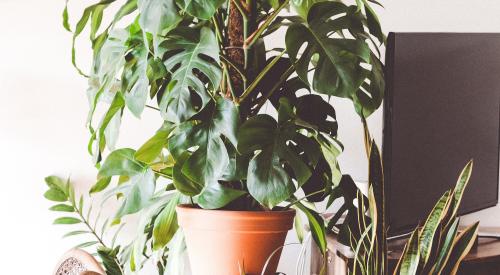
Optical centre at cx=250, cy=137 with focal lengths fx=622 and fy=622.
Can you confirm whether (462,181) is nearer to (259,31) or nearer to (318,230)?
(318,230)

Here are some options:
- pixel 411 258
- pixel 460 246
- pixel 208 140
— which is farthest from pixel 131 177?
pixel 460 246

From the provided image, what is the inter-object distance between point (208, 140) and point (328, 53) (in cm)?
30

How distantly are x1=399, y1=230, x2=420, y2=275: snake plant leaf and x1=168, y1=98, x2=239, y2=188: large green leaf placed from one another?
444mm

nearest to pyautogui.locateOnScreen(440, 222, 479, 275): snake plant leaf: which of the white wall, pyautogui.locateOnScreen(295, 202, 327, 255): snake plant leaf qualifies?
pyautogui.locateOnScreen(295, 202, 327, 255): snake plant leaf

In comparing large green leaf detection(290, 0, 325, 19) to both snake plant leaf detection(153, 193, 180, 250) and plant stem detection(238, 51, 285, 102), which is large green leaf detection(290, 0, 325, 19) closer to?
plant stem detection(238, 51, 285, 102)

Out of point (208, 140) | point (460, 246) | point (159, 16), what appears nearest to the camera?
point (159, 16)

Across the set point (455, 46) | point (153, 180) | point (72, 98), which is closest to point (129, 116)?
point (72, 98)

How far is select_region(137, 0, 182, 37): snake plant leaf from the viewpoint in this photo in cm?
118

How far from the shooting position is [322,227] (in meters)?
1.44

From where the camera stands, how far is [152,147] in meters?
1.38

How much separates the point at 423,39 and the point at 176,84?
80 centimetres

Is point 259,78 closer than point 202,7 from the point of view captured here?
No

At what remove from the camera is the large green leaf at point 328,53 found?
1241 mm

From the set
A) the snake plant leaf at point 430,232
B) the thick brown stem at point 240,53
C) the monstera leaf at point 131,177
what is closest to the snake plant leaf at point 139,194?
the monstera leaf at point 131,177
